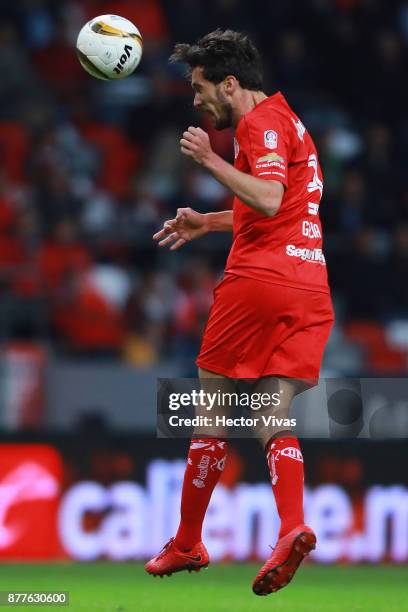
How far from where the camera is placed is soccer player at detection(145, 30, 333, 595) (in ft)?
18.3

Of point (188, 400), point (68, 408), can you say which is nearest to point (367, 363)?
point (68, 408)

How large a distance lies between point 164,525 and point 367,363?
319cm

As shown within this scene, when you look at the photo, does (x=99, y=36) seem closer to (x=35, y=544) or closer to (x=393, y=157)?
(x=35, y=544)

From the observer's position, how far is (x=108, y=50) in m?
6.36

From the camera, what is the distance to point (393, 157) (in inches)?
540

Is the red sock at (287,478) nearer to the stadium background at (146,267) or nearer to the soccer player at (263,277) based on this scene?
the soccer player at (263,277)

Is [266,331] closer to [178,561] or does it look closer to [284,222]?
[284,222]

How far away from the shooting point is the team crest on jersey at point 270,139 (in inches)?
217

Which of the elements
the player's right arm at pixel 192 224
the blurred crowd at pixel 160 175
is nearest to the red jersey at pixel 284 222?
the player's right arm at pixel 192 224

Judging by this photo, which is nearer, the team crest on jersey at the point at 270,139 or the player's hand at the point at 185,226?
the team crest on jersey at the point at 270,139

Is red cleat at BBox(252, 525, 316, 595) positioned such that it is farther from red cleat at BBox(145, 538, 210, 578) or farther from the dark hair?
the dark hair

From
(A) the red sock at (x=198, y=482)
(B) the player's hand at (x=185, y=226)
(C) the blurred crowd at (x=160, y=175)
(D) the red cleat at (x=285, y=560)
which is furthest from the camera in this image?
(C) the blurred crowd at (x=160, y=175)

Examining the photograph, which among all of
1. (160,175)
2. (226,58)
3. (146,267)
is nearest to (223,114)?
(226,58)

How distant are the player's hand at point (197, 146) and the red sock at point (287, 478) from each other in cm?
112
